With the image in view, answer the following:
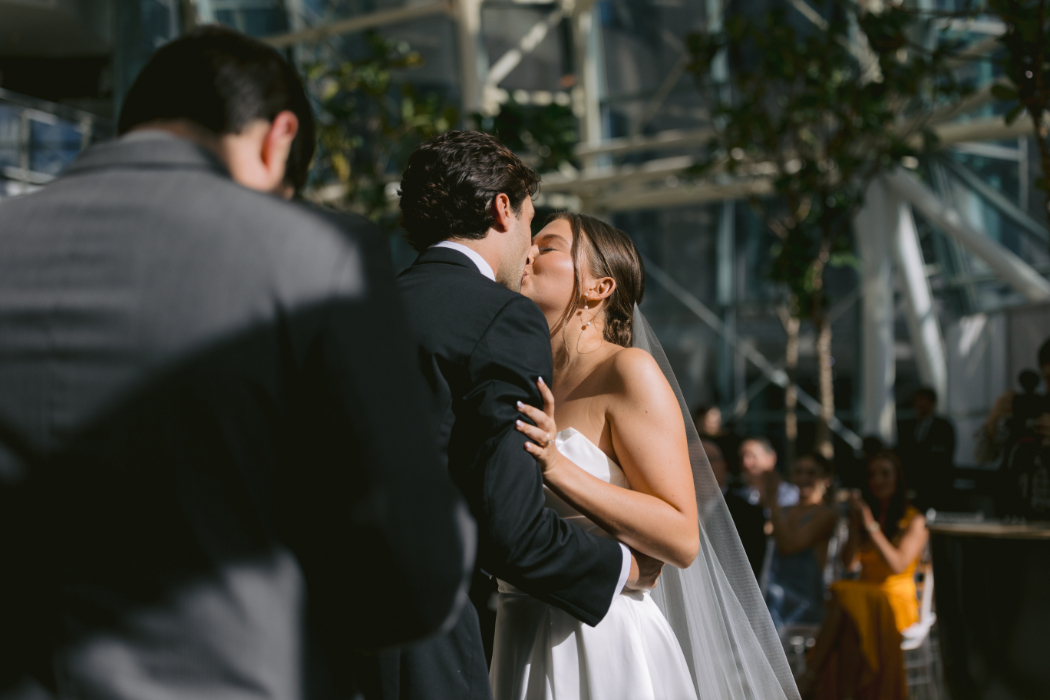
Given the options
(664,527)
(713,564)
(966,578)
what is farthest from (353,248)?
(966,578)

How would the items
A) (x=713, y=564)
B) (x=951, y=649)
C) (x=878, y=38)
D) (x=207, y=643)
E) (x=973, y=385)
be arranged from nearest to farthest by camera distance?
1. (x=207, y=643)
2. (x=713, y=564)
3. (x=878, y=38)
4. (x=951, y=649)
5. (x=973, y=385)

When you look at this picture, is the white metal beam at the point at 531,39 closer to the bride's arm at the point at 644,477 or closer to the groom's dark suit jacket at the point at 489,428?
the bride's arm at the point at 644,477

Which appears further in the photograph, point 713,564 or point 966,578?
point 966,578

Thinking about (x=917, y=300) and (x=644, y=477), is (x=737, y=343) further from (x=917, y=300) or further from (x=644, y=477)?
(x=644, y=477)

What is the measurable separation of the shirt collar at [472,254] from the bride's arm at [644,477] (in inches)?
13.3

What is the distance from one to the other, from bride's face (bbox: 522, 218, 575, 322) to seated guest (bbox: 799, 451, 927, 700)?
128 inches

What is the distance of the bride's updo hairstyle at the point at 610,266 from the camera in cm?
208

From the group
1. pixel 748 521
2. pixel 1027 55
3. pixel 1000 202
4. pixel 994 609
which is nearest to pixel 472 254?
pixel 1027 55

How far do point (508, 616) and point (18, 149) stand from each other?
364 inches

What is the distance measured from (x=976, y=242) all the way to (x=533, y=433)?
8.41 metres

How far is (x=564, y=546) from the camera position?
1.46 m

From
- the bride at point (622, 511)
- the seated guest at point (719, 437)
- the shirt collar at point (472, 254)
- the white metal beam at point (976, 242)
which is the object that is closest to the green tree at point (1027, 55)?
the bride at point (622, 511)

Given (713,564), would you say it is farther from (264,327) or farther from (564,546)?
(264,327)

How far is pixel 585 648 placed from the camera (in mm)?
1784
